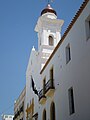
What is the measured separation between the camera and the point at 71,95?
17578mm

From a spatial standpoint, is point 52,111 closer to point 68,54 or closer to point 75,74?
point 68,54

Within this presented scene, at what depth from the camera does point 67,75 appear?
1811cm

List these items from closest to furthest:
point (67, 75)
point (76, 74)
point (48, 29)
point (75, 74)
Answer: point (76, 74)
point (75, 74)
point (67, 75)
point (48, 29)

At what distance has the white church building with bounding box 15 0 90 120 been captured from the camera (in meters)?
15.3

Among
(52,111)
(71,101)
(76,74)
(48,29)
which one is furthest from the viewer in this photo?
(48,29)

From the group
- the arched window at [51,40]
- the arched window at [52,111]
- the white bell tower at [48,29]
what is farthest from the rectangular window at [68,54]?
the arched window at [51,40]

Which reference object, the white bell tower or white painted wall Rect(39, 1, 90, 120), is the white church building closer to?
white painted wall Rect(39, 1, 90, 120)

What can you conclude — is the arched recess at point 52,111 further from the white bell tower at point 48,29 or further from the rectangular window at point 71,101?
the white bell tower at point 48,29

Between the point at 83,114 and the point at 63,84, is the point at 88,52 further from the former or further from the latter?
the point at 63,84

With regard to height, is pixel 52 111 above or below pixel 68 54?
below

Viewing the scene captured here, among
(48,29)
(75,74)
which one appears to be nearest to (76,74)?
(75,74)

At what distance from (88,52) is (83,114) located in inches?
136

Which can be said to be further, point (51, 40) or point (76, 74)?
point (51, 40)

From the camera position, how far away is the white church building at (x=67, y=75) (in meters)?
15.3
